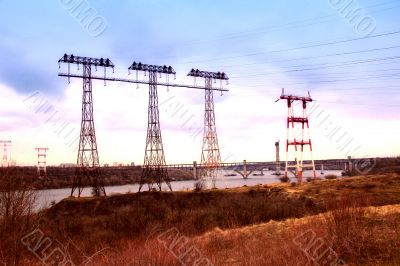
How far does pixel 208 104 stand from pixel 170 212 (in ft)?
102

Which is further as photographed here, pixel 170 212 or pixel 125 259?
pixel 170 212

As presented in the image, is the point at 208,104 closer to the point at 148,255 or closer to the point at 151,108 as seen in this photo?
the point at 151,108

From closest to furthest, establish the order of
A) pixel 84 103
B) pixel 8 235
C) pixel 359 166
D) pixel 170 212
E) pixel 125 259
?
1. pixel 125 259
2. pixel 8 235
3. pixel 170 212
4. pixel 84 103
5. pixel 359 166

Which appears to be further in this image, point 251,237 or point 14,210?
point 251,237

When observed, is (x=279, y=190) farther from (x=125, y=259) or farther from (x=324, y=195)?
(x=125, y=259)

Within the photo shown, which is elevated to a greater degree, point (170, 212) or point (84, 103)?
point (84, 103)

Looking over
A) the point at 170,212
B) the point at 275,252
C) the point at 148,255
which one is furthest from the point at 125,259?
the point at 170,212

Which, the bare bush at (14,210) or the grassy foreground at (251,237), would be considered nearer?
the grassy foreground at (251,237)

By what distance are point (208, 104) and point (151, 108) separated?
35.7 ft

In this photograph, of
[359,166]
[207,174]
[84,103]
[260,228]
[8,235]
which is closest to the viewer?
[8,235]

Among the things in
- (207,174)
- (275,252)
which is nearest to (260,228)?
(275,252)

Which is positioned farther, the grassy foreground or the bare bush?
the bare bush

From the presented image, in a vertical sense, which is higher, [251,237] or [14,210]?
[14,210]

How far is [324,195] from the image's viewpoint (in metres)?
34.8
